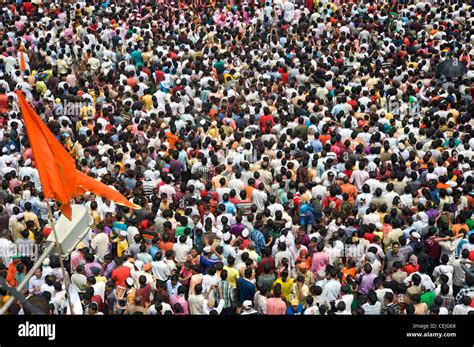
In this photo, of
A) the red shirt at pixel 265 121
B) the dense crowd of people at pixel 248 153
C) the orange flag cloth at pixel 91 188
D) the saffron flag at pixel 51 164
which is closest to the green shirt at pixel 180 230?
the dense crowd of people at pixel 248 153

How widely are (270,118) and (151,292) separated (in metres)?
6.70

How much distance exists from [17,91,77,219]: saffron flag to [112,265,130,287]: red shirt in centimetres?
418

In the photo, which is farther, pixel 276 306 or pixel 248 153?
pixel 248 153

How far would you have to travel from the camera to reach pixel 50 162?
24.2ft

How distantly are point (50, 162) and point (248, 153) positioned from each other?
27.9 feet

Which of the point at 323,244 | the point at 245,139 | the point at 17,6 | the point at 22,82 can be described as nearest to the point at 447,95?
the point at 245,139

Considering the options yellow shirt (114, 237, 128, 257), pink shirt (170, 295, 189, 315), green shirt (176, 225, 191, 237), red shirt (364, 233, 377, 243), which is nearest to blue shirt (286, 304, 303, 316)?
pink shirt (170, 295, 189, 315)

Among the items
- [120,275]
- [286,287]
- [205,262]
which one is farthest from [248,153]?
[120,275]

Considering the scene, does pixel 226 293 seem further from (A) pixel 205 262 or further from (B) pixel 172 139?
(B) pixel 172 139

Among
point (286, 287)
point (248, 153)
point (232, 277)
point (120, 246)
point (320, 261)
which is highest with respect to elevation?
point (248, 153)

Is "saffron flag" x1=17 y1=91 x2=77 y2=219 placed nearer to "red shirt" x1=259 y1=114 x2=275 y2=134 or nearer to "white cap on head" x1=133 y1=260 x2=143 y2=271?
"white cap on head" x1=133 y1=260 x2=143 y2=271

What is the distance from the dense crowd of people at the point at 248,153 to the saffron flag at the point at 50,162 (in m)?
0.93

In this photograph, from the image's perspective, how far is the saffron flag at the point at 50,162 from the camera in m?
7.23
